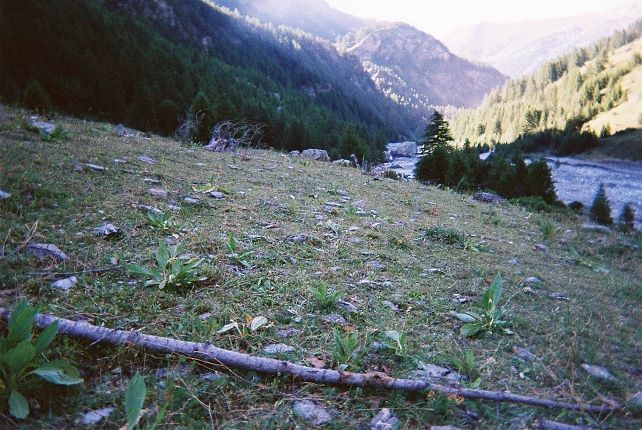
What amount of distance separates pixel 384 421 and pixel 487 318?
223 cm

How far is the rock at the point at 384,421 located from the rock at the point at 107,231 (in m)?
4.14

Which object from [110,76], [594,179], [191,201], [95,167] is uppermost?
[110,76]

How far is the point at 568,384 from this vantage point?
317 cm

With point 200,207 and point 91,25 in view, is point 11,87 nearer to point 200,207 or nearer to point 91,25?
point 91,25

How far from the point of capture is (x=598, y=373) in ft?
11.4

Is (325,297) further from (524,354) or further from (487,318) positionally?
(524,354)

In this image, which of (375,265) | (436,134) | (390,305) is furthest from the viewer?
(436,134)

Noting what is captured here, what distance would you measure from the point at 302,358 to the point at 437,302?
2287 mm

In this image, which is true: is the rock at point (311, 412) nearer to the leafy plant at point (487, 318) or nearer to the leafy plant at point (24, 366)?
the leafy plant at point (24, 366)

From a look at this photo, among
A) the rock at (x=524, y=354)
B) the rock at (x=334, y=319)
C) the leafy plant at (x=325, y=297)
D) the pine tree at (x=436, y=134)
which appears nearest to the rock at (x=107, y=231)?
the leafy plant at (x=325, y=297)

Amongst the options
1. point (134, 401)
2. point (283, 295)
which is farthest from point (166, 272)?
point (134, 401)

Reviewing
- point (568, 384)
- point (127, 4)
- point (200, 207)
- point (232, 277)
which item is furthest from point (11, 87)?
point (127, 4)

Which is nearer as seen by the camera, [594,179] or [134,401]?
[134,401]

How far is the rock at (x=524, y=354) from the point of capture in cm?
364
